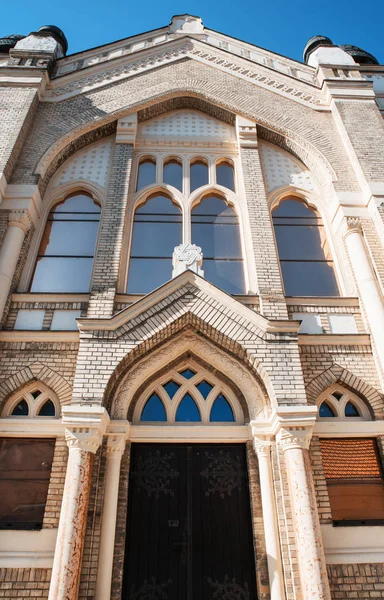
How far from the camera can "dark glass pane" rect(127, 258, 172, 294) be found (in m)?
7.76

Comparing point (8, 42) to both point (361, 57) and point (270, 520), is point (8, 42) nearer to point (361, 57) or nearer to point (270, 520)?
point (361, 57)

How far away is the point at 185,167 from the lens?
31.4 ft

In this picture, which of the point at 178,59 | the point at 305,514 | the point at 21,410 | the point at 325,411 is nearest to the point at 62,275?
the point at 21,410

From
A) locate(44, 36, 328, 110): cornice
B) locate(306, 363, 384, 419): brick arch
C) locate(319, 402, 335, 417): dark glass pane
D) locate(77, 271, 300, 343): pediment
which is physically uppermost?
locate(44, 36, 328, 110): cornice

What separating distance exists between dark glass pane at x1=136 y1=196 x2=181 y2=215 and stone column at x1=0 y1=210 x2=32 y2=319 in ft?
7.31

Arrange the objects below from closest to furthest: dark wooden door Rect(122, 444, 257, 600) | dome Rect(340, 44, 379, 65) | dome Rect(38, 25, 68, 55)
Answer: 1. dark wooden door Rect(122, 444, 257, 600)
2. dome Rect(38, 25, 68, 55)
3. dome Rect(340, 44, 379, 65)

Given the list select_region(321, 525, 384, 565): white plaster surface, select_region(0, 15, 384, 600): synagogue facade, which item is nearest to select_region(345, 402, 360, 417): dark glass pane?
select_region(0, 15, 384, 600): synagogue facade

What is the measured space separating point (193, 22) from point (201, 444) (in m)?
11.6

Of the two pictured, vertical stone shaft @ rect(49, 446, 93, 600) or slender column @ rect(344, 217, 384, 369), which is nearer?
vertical stone shaft @ rect(49, 446, 93, 600)

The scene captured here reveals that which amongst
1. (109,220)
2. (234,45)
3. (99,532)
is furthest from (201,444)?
(234,45)

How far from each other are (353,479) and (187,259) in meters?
4.11

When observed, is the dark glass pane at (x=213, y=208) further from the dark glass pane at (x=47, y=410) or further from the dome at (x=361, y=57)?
the dome at (x=361, y=57)

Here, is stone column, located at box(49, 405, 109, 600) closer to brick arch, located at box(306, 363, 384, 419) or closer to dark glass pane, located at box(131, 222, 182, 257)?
brick arch, located at box(306, 363, 384, 419)

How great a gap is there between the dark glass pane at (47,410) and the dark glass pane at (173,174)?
5130 millimetres
